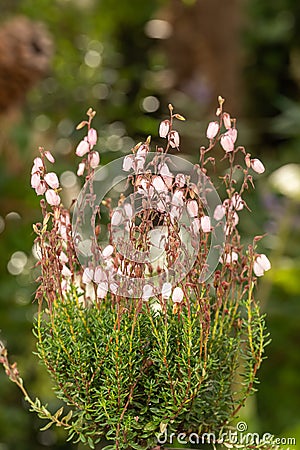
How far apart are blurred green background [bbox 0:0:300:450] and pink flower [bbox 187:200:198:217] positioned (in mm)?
401

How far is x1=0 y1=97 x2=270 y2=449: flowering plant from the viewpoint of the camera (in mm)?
517

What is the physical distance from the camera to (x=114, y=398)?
0.51 metres

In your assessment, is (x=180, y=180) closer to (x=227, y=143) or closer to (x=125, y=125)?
(x=227, y=143)

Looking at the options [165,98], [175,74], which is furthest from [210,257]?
[175,74]

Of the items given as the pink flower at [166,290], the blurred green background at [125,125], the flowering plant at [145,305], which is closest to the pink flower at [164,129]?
the flowering plant at [145,305]

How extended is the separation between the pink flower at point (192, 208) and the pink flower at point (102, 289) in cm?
8

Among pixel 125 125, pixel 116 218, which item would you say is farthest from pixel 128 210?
pixel 125 125

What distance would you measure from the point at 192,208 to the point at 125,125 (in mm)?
1293

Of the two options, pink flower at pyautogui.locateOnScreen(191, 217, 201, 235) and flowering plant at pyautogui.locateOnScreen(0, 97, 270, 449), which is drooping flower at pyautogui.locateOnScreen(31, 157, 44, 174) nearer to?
flowering plant at pyautogui.locateOnScreen(0, 97, 270, 449)

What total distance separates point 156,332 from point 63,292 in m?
0.10

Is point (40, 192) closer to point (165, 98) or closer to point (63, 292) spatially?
point (63, 292)

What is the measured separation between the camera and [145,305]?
0.54 m

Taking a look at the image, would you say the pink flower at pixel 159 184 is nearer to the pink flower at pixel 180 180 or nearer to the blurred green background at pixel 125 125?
the pink flower at pixel 180 180

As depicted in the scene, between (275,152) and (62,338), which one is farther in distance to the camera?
(275,152)
